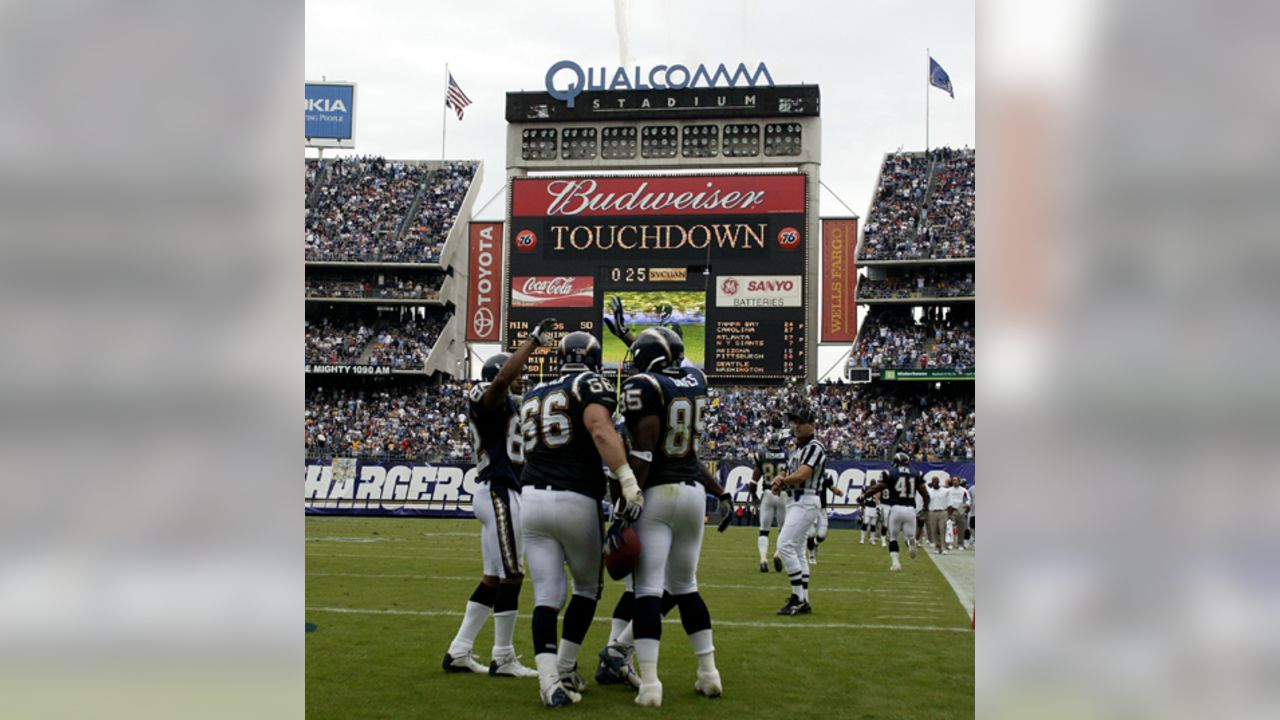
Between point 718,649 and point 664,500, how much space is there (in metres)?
2.36

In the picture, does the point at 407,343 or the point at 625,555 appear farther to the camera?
the point at 407,343

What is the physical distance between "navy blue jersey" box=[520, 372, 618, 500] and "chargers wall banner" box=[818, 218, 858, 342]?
34.1 meters

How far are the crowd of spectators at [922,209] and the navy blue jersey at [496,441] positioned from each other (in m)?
34.1

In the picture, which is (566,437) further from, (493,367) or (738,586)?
(738,586)

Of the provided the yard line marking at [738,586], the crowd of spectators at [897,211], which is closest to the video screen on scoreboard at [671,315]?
the crowd of spectators at [897,211]

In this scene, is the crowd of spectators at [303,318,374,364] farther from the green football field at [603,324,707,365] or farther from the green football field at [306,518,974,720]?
the green football field at [306,518,974,720]

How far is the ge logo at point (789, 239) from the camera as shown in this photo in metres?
36.2

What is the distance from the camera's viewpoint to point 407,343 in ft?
146

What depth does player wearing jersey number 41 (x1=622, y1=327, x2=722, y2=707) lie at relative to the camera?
668 centimetres

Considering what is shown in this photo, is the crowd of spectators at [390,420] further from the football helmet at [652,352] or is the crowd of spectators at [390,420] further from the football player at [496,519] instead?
the football helmet at [652,352]

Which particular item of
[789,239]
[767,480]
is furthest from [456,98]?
[767,480]

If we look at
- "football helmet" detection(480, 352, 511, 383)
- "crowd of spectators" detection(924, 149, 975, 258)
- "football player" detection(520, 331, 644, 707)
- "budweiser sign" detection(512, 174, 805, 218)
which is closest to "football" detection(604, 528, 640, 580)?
"football player" detection(520, 331, 644, 707)
